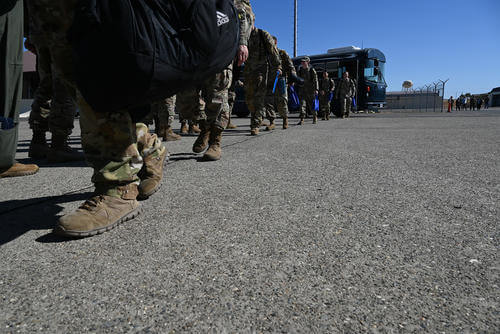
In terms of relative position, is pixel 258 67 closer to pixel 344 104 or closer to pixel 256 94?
pixel 256 94

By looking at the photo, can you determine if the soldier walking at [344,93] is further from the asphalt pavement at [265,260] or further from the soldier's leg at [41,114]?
the asphalt pavement at [265,260]

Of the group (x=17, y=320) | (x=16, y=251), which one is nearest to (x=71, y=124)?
(x=16, y=251)

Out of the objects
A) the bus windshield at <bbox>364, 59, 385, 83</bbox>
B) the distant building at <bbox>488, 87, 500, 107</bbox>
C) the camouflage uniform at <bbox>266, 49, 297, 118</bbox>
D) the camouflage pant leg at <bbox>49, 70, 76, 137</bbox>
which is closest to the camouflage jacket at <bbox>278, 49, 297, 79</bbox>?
the camouflage uniform at <bbox>266, 49, 297, 118</bbox>

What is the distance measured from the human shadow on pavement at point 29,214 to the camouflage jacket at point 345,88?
12599 mm

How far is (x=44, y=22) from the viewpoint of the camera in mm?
1542

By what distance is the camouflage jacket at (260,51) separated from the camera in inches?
239

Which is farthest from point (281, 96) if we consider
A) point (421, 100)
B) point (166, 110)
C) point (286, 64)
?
point (421, 100)

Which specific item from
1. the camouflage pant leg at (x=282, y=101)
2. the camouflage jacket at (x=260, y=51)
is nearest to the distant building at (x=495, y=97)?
the camouflage pant leg at (x=282, y=101)

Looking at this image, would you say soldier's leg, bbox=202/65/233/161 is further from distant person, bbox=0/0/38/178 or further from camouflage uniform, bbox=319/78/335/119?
camouflage uniform, bbox=319/78/335/119

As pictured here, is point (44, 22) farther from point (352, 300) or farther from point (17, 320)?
point (352, 300)

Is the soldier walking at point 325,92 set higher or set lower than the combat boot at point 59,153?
higher

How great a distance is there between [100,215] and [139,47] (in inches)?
28.7

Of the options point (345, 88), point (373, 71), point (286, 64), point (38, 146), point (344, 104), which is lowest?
point (38, 146)

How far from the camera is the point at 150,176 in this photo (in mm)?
2117
